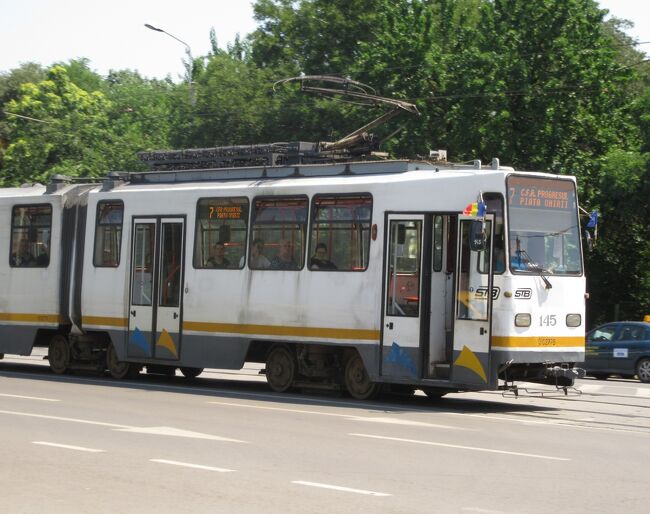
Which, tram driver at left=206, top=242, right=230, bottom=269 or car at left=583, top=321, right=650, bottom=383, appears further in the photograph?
car at left=583, top=321, right=650, bottom=383

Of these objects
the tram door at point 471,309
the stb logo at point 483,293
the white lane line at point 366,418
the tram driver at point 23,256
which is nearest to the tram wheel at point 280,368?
the white lane line at point 366,418

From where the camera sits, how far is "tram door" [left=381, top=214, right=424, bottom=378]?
55.9 feet

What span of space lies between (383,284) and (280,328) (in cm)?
205

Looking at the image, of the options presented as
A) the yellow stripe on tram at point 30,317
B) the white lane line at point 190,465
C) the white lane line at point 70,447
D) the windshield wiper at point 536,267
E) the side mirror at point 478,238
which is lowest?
the white lane line at point 190,465

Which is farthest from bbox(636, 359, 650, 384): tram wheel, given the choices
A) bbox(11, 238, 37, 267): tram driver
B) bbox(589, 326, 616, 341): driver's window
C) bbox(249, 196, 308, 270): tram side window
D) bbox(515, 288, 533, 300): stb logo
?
bbox(11, 238, 37, 267): tram driver

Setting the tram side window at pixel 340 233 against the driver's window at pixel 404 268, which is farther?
the tram side window at pixel 340 233

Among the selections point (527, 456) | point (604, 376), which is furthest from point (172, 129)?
point (527, 456)

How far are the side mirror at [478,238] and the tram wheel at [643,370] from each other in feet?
40.3

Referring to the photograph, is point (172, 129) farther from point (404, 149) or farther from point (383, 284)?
point (383, 284)

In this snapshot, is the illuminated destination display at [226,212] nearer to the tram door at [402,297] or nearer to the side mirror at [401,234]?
the tram door at [402,297]

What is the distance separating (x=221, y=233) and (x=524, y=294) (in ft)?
17.8

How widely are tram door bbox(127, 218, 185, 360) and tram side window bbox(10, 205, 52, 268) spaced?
259 cm

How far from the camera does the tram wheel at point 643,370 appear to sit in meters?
27.2

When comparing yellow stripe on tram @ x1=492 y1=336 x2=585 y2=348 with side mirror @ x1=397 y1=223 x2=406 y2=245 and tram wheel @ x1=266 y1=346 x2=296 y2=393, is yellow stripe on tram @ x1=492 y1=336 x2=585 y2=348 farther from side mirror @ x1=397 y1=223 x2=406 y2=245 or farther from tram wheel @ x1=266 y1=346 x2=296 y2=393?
tram wheel @ x1=266 y1=346 x2=296 y2=393
